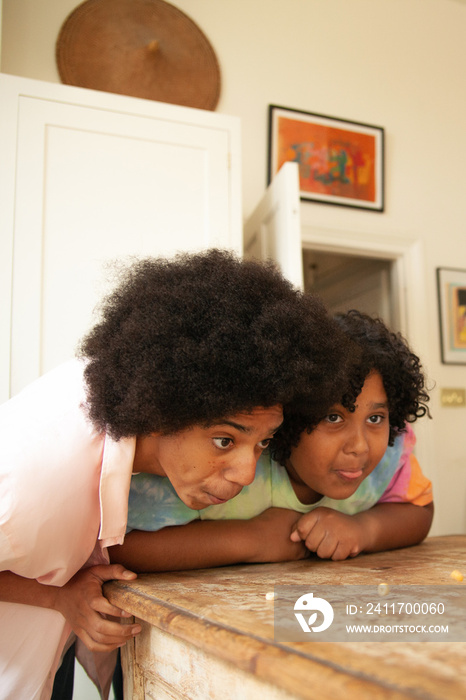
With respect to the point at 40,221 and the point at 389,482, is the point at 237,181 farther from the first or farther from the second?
the point at 389,482

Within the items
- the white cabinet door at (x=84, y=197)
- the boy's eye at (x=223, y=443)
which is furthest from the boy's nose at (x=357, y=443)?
the white cabinet door at (x=84, y=197)

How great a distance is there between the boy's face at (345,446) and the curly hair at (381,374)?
0.09 feet

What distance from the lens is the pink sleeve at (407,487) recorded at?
1.42 metres

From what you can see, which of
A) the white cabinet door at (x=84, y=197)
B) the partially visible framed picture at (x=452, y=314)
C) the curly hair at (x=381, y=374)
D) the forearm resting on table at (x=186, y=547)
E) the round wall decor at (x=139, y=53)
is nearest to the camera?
the forearm resting on table at (x=186, y=547)

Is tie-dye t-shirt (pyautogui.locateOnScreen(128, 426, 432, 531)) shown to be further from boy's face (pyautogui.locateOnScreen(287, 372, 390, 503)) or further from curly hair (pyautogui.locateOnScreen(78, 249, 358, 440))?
curly hair (pyautogui.locateOnScreen(78, 249, 358, 440))

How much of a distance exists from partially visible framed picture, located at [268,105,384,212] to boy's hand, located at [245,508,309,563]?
240cm

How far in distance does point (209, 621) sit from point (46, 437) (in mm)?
442

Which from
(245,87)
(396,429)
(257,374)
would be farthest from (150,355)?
(245,87)

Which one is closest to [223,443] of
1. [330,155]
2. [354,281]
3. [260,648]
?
[260,648]

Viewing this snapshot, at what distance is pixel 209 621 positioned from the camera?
610 mm

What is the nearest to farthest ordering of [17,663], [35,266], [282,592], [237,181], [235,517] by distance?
1. [282,592]
2. [17,663]
3. [235,517]
4. [35,266]
5. [237,181]

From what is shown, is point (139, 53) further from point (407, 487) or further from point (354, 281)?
point (407, 487)

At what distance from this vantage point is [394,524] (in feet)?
4.32

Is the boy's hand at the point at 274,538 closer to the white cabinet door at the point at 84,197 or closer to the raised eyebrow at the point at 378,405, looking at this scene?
the raised eyebrow at the point at 378,405
